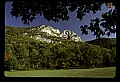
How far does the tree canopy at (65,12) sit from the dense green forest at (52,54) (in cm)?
819

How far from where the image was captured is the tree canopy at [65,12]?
4559 millimetres

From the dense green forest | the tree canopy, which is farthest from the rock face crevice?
the tree canopy

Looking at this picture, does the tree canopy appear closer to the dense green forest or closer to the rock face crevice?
the dense green forest

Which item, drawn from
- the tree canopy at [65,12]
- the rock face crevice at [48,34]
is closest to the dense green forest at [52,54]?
the rock face crevice at [48,34]

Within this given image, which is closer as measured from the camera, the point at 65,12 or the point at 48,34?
the point at 65,12

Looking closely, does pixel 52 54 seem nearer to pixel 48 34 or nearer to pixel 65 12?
pixel 48 34

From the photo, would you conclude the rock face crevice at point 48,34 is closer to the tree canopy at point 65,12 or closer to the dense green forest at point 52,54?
the dense green forest at point 52,54

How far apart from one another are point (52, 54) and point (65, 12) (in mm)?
8744

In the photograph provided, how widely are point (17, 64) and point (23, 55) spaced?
1.91 feet

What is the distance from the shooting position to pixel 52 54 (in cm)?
1342

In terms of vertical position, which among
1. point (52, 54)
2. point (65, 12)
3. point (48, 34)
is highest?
point (65, 12)

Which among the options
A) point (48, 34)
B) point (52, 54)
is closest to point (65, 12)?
point (52, 54)

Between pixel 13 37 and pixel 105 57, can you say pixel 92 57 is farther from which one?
pixel 13 37

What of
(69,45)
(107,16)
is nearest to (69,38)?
(69,45)
